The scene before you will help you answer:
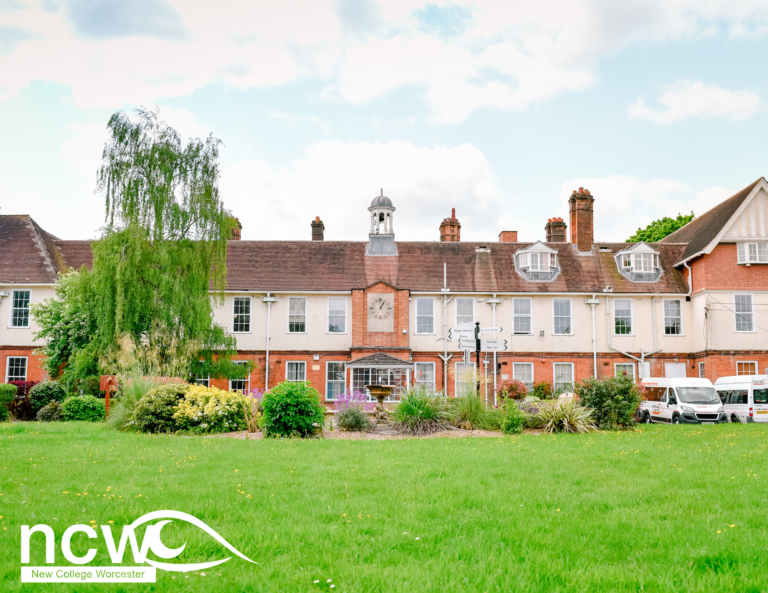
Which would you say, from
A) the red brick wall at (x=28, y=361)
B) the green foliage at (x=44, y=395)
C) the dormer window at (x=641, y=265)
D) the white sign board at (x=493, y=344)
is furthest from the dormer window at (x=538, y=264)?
the red brick wall at (x=28, y=361)

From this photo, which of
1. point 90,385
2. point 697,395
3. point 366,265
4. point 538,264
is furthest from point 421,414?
point 538,264

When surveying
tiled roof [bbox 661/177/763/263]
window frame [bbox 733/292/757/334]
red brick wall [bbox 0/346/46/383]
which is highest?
tiled roof [bbox 661/177/763/263]

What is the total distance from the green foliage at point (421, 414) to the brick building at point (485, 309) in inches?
459

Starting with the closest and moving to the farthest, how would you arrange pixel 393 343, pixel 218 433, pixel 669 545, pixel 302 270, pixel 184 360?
pixel 669 545 → pixel 218 433 → pixel 184 360 → pixel 393 343 → pixel 302 270

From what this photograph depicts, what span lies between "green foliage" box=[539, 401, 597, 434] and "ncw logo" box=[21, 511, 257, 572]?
12301mm

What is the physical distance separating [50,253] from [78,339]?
31.8 ft

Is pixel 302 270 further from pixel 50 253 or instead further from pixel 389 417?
pixel 389 417

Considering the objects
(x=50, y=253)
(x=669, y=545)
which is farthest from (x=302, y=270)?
(x=669, y=545)

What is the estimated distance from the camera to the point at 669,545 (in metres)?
5.43

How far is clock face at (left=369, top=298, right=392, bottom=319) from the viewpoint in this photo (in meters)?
30.0

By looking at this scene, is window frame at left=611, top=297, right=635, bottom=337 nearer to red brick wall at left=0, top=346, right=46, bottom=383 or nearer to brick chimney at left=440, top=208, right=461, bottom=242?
brick chimney at left=440, top=208, right=461, bottom=242

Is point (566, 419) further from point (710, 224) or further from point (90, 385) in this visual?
point (710, 224)

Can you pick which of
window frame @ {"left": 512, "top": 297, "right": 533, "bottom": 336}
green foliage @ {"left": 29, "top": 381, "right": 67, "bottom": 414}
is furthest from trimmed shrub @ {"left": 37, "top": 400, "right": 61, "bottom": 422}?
window frame @ {"left": 512, "top": 297, "right": 533, "bottom": 336}

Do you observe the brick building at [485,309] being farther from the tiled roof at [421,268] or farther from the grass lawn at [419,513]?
the grass lawn at [419,513]
